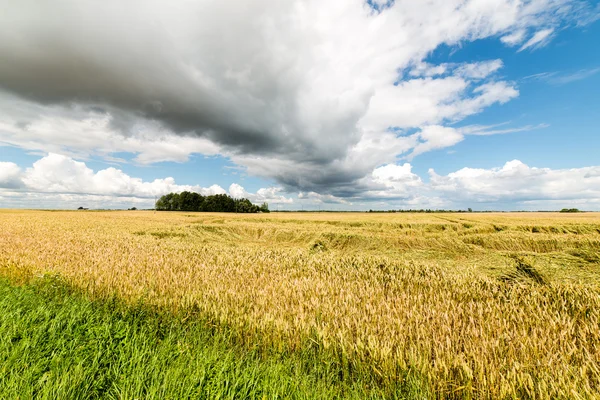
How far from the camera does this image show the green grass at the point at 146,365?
2.27 metres

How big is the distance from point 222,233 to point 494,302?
934 inches

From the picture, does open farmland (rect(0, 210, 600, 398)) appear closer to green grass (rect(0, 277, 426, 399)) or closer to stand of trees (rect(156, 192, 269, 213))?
green grass (rect(0, 277, 426, 399))

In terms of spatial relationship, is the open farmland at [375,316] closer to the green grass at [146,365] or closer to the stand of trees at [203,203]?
the green grass at [146,365]

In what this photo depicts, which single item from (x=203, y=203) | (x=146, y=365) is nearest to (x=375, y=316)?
(x=146, y=365)

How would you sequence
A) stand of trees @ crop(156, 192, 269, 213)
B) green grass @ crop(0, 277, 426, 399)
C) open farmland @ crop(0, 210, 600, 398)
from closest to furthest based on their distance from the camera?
green grass @ crop(0, 277, 426, 399) < open farmland @ crop(0, 210, 600, 398) < stand of trees @ crop(156, 192, 269, 213)

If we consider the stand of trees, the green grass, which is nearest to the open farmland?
the green grass

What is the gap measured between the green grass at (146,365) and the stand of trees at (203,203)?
10671 cm

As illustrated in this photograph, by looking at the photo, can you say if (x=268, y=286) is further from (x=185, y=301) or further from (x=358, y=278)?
(x=358, y=278)

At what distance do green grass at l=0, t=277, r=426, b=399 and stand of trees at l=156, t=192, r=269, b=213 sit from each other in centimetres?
10671

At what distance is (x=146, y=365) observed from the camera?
2.64 metres

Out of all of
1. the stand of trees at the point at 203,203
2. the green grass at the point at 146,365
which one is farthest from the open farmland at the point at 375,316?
the stand of trees at the point at 203,203

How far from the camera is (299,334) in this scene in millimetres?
3518

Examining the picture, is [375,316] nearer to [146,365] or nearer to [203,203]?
[146,365]

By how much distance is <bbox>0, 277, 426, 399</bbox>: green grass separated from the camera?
2.27 m
